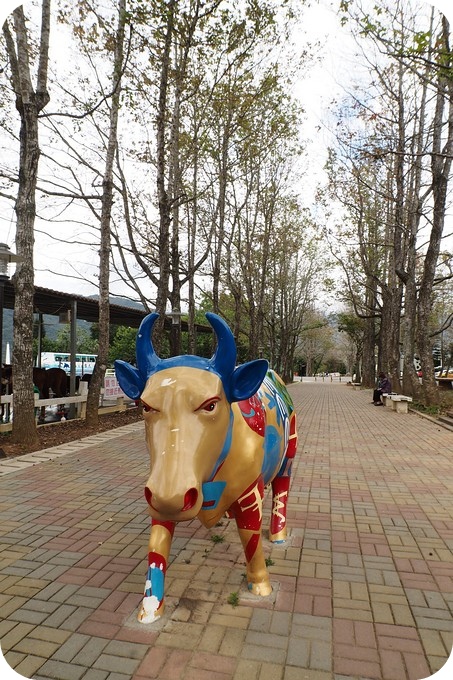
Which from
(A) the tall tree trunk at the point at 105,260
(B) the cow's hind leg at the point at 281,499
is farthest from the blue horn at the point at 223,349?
(A) the tall tree trunk at the point at 105,260

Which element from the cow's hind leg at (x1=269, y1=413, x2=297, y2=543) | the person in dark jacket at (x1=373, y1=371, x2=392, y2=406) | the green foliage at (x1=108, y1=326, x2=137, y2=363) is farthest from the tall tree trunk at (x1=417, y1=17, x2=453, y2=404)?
the green foliage at (x1=108, y1=326, x2=137, y2=363)

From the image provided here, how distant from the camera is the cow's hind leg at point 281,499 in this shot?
3941 mm

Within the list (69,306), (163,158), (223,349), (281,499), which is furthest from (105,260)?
(223,349)

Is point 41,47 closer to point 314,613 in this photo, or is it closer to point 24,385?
point 24,385

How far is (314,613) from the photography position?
2.83 meters

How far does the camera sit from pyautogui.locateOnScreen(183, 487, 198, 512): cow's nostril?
84.0 inches

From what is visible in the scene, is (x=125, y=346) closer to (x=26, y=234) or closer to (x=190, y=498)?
(x=26, y=234)

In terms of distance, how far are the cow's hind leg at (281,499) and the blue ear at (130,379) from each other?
1.74m

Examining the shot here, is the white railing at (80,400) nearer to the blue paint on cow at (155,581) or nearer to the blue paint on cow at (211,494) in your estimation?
the blue paint on cow at (155,581)

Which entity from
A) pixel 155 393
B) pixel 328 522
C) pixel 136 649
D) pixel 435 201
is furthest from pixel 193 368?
pixel 435 201

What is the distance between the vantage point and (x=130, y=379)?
9.16ft

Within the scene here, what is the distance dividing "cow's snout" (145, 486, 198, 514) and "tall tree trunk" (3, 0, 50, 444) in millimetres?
6361

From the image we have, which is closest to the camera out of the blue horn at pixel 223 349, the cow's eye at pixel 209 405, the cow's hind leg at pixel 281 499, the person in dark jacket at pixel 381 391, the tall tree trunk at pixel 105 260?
the cow's eye at pixel 209 405

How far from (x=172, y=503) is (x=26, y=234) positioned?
7.06 m
